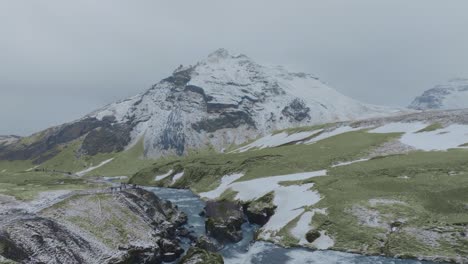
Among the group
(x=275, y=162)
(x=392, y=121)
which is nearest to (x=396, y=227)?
(x=275, y=162)

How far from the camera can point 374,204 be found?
2680 inches

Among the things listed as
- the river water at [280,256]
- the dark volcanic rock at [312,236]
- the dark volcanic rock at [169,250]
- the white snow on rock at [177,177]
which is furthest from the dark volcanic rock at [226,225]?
the white snow on rock at [177,177]

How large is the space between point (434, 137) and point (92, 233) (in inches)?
3846

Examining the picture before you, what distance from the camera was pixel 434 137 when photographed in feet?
388

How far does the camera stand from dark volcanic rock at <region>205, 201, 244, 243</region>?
2670 inches

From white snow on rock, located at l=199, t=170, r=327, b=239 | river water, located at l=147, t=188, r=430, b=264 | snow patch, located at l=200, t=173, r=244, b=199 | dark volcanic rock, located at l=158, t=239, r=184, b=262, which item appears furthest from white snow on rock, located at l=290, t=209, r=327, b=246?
snow patch, located at l=200, t=173, r=244, b=199

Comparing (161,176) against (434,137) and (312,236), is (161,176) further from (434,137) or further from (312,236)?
(312,236)

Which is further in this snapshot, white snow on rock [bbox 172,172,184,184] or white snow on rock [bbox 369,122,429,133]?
white snow on rock [bbox 172,172,184,184]

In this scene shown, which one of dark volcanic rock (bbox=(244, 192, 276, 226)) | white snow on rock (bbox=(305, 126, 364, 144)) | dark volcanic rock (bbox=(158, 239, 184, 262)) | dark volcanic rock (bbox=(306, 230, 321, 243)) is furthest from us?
white snow on rock (bbox=(305, 126, 364, 144))

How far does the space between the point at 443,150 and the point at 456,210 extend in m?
43.6

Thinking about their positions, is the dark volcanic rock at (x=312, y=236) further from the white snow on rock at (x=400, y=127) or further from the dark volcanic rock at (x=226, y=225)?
the white snow on rock at (x=400, y=127)

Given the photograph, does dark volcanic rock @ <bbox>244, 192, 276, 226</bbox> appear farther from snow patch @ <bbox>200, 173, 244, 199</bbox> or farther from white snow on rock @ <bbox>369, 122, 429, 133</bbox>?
white snow on rock @ <bbox>369, 122, 429, 133</bbox>

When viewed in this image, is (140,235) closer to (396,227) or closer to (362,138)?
(396,227)

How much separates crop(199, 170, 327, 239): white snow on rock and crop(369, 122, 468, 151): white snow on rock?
109ft
